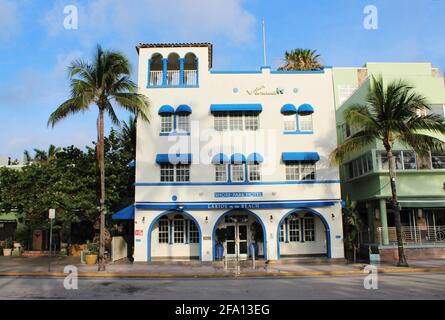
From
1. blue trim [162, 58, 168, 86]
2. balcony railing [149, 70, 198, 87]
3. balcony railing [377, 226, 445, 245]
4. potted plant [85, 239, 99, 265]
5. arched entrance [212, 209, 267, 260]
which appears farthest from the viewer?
balcony railing [149, 70, 198, 87]

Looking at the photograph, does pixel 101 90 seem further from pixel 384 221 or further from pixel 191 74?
pixel 384 221

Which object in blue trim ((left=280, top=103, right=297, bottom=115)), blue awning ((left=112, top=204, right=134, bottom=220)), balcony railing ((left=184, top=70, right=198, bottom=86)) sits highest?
balcony railing ((left=184, top=70, right=198, bottom=86))

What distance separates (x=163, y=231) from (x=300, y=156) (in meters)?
9.96

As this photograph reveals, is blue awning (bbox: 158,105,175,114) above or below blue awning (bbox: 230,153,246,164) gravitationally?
above

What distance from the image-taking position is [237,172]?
79.6 ft

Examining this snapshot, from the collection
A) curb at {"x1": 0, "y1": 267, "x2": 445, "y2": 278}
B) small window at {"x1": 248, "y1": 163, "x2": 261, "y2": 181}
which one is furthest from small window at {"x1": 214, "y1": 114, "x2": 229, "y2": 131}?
curb at {"x1": 0, "y1": 267, "x2": 445, "y2": 278}

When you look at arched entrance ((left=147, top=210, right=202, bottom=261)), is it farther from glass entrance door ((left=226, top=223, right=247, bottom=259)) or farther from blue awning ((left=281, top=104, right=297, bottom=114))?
blue awning ((left=281, top=104, right=297, bottom=114))

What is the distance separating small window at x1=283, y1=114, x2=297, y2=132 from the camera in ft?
81.6

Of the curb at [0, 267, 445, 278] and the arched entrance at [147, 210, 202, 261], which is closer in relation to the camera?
the curb at [0, 267, 445, 278]

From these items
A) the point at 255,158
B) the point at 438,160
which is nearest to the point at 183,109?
the point at 255,158

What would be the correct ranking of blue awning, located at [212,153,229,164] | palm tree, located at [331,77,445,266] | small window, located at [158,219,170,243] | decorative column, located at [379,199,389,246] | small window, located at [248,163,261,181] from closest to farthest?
1. palm tree, located at [331,77,445,266]
2. decorative column, located at [379,199,389,246]
3. blue awning, located at [212,153,229,164]
4. small window, located at [248,163,261,181]
5. small window, located at [158,219,170,243]

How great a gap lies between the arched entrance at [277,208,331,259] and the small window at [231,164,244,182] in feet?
12.7

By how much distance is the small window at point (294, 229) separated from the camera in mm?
25234
